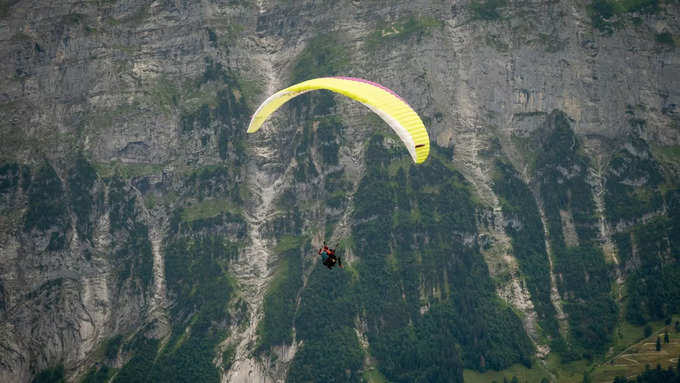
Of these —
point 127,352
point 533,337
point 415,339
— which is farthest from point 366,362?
point 127,352

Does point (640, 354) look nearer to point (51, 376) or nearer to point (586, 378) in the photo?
point (586, 378)

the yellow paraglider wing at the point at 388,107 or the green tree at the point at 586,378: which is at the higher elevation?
the yellow paraglider wing at the point at 388,107

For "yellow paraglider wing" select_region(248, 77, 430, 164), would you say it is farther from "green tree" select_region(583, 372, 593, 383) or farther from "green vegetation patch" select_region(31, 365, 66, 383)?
"green vegetation patch" select_region(31, 365, 66, 383)

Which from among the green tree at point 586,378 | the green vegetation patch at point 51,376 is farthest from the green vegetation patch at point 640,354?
the green vegetation patch at point 51,376

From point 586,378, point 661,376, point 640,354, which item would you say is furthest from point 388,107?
point 640,354

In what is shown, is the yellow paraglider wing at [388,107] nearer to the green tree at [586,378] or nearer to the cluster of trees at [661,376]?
the cluster of trees at [661,376]

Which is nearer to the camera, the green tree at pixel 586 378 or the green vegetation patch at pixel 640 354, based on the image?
the green vegetation patch at pixel 640 354

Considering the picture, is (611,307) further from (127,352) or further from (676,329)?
(127,352)

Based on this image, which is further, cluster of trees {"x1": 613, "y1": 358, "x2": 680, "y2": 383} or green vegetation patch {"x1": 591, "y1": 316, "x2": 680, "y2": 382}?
green vegetation patch {"x1": 591, "y1": 316, "x2": 680, "y2": 382}

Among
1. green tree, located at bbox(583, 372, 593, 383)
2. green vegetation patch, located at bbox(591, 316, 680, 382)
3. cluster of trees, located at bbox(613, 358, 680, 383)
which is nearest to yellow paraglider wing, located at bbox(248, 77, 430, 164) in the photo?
cluster of trees, located at bbox(613, 358, 680, 383)
